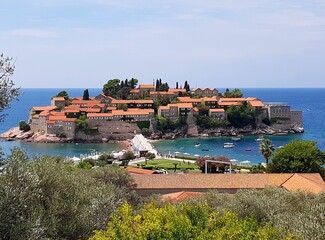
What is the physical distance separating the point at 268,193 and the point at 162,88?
80916mm

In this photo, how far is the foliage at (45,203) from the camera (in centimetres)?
971

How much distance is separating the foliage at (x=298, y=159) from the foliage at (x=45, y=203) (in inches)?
891

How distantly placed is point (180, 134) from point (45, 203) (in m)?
71.9

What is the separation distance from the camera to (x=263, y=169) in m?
39.4

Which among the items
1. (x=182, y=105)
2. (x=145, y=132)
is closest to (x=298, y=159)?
(x=145, y=132)

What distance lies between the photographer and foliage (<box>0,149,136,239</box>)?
9.71 m

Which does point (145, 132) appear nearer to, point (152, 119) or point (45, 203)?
point (152, 119)

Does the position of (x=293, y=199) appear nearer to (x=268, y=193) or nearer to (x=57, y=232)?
(x=268, y=193)

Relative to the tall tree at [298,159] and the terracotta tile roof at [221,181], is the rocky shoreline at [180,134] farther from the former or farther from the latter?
the terracotta tile roof at [221,181]

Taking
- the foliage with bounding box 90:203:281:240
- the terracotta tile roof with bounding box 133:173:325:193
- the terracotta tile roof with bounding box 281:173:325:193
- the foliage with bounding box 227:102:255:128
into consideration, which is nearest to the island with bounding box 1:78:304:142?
the foliage with bounding box 227:102:255:128

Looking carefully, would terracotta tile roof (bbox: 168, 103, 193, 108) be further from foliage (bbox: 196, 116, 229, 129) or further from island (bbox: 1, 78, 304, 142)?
foliage (bbox: 196, 116, 229, 129)

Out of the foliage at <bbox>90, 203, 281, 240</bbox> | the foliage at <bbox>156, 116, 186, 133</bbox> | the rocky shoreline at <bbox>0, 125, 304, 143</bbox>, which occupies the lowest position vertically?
the rocky shoreline at <bbox>0, 125, 304, 143</bbox>

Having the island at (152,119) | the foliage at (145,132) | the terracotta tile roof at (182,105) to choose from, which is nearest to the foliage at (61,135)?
the island at (152,119)

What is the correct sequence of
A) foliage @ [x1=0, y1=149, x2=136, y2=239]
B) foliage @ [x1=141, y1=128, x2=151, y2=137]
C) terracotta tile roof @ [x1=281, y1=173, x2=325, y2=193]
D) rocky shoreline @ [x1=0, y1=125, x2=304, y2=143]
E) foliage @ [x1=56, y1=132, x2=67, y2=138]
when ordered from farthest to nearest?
foliage @ [x1=141, y1=128, x2=151, y2=137]
rocky shoreline @ [x1=0, y1=125, x2=304, y2=143]
foliage @ [x1=56, y1=132, x2=67, y2=138]
terracotta tile roof @ [x1=281, y1=173, x2=325, y2=193]
foliage @ [x1=0, y1=149, x2=136, y2=239]
